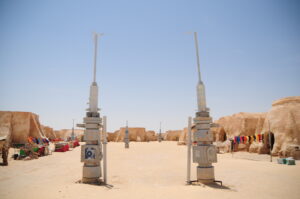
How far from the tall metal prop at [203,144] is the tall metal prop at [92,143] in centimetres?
389

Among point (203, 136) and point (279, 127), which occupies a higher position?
point (279, 127)

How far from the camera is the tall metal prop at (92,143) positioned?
8.78 metres

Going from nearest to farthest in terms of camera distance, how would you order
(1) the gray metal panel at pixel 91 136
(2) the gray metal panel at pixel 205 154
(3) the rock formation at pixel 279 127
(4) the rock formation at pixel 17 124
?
1. (2) the gray metal panel at pixel 205 154
2. (1) the gray metal panel at pixel 91 136
3. (3) the rock formation at pixel 279 127
4. (4) the rock formation at pixel 17 124

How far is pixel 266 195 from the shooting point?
6.91 meters

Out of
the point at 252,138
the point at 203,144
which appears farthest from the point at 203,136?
the point at 252,138

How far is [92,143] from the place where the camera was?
30.4 feet

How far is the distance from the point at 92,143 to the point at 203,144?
4.78 meters

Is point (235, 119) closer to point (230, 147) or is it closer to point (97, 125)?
point (230, 147)

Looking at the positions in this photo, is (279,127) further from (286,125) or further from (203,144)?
(203,144)

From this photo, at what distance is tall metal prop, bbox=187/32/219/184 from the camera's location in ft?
28.4

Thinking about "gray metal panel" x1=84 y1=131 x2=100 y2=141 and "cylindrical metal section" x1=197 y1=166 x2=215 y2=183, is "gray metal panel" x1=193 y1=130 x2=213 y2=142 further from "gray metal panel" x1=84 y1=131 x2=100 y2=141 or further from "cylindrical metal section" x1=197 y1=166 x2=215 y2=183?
"gray metal panel" x1=84 y1=131 x2=100 y2=141

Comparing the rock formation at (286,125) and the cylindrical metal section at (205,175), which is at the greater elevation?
the rock formation at (286,125)

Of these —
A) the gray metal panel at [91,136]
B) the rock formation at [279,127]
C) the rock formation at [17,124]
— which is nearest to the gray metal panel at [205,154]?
the gray metal panel at [91,136]

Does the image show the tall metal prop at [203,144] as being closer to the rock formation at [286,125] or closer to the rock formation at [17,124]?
the rock formation at [286,125]
